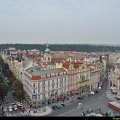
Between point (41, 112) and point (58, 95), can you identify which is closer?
point (41, 112)

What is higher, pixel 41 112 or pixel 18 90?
pixel 18 90

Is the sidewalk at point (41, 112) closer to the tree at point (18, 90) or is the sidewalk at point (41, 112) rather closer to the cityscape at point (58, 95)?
the cityscape at point (58, 95)

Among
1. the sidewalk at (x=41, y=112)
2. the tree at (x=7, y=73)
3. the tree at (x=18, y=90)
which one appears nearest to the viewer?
the sidewalk at (x=41, y=112)

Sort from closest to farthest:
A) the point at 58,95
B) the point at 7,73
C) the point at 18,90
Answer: the point at 18,90 < the point at 58,95 < the point at 7,73

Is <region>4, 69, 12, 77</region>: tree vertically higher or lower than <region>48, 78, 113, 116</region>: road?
higher

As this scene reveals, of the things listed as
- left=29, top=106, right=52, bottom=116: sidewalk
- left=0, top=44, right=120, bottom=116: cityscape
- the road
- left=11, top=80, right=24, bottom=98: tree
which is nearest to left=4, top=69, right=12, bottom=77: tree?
left=0, top=44, right=120, bottom=116: cityscape

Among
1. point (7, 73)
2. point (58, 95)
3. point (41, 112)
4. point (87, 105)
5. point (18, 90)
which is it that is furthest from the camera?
point (7, 73)

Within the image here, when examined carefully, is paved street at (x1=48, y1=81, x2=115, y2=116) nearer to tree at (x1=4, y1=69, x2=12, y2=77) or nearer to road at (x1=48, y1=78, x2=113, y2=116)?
road at (x1=48, y1=78, x2=113, y2=116)

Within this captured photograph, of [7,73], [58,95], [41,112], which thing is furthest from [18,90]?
[7,73]

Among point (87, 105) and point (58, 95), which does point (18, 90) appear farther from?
point (87, 105)

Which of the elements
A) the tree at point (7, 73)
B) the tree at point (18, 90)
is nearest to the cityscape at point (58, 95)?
the tree at point (18, 90)

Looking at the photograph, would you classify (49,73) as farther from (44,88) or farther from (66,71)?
(66,71)

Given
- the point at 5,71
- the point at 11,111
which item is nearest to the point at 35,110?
the point at 11,111
